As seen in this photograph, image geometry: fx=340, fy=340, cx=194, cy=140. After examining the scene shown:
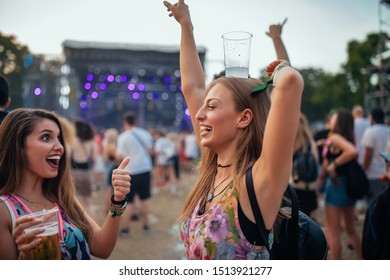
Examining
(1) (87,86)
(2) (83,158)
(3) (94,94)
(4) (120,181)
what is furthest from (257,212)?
(3) (94,94)

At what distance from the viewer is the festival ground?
397 cm

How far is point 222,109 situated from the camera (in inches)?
50.8

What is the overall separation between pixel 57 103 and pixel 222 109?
1238cm

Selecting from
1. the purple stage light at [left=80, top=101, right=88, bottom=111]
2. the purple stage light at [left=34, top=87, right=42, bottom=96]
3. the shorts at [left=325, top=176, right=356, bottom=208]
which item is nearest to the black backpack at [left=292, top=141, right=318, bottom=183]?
Result: the shorts at [left=325, top=176, right=356, bottom=208]

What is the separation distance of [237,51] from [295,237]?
768 mm

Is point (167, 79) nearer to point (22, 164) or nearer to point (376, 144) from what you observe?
point (376, 144)

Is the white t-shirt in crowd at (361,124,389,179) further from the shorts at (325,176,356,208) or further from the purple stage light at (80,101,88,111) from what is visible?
the purple stage light at (80,101,88,111)

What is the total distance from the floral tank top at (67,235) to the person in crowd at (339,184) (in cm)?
261

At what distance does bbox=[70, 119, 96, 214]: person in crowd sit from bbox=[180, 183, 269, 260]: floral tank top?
155 inches

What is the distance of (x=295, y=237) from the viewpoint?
Result: 1312 millimetres

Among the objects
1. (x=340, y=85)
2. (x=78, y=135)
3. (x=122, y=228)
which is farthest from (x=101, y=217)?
(x=340, y=85)

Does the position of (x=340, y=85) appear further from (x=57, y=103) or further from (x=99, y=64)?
(x=57, y=103)

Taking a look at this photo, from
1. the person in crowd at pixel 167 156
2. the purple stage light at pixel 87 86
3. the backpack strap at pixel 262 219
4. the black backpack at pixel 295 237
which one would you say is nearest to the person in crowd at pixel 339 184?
the black backpack at pixel 295 237

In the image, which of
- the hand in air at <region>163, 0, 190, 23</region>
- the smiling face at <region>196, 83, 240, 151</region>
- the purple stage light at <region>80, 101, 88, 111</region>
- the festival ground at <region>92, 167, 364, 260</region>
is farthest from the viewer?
the purple stage light at <region>80, 101, 88, 111</region>
